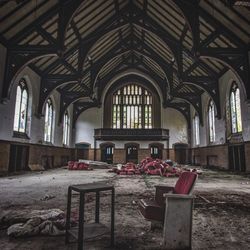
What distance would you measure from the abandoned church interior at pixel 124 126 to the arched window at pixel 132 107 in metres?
0.10

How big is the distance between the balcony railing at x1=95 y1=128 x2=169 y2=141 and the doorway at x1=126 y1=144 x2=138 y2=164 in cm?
98

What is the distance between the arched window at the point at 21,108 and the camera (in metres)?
11.1

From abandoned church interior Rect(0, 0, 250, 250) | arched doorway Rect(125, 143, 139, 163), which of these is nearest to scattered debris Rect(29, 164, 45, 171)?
abandoned church interior Rect(0, 0, 250, 250)

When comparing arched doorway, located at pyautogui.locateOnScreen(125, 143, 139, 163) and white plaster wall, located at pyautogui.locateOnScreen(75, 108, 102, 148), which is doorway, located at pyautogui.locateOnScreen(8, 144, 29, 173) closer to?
white plaster wall, located at pyautogui.locateOnScreen(75, 108, 102, 148)

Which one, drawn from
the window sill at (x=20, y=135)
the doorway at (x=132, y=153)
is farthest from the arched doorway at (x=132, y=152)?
the window sill at (x=20, y=135)

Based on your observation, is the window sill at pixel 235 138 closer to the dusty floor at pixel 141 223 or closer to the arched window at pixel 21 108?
the dusty floor at pixel 141 223

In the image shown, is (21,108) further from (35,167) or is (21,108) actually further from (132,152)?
(132,152)

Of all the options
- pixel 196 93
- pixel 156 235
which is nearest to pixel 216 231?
pixel 156 235

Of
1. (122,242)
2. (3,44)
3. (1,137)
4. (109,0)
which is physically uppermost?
(109,0)

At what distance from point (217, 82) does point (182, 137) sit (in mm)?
7454

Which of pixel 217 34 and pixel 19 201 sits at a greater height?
pixel 217 34

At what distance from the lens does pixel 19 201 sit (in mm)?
4145

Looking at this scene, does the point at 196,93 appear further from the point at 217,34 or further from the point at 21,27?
the point at 21,27

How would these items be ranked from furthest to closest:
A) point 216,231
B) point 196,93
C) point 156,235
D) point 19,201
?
point 196,93 < point 19,201 < point 216,231 < point 156,235
